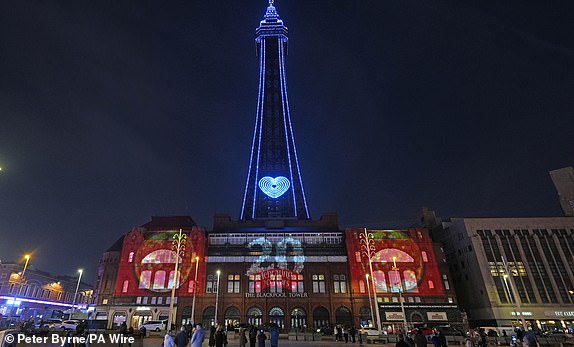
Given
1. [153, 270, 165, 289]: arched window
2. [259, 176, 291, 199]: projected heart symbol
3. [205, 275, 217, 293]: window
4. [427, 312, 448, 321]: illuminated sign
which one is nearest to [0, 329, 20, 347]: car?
[205, 275, 217, 293]: window

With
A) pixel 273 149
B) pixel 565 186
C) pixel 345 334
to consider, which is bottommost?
pixel 345 334

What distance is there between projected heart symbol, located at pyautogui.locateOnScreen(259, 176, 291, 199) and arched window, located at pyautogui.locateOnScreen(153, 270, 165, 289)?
46.8 m

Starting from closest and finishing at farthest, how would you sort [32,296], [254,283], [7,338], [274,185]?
[7,338] < [254,283] < [32,296] < [274,185]

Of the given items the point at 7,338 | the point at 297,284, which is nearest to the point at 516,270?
the point at 297,284

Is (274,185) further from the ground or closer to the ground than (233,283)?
further from the ground

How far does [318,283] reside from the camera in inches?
2638

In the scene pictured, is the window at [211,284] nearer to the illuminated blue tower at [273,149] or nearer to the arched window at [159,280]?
the arched window at [159,280]

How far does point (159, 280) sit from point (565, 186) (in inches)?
3967

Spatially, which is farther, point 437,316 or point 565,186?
point 565,186

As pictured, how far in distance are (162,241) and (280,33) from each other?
103483 mm

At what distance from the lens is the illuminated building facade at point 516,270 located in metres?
64.7

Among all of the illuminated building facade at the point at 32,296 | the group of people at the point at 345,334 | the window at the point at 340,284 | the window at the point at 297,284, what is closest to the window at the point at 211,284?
the window at the point at 297,284

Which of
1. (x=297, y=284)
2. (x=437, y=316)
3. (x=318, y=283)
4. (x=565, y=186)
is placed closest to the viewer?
(x=437, y=316)

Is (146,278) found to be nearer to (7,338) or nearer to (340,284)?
(340,284)
